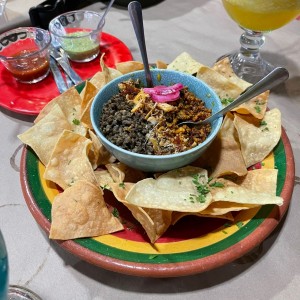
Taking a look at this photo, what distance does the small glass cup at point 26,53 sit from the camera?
1.49 metres

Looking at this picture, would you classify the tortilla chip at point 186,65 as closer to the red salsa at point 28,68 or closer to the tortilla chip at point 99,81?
the tortilla chip at point 99,81

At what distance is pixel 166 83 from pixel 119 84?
0.52ft

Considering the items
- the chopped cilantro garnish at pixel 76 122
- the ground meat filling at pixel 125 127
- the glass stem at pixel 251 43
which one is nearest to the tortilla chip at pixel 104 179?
the ground meat filling at pixel 125 127

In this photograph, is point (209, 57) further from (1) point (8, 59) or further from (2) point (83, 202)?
(2) point (83, 202)

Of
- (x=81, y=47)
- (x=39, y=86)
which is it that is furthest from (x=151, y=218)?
(x=81, y=47)

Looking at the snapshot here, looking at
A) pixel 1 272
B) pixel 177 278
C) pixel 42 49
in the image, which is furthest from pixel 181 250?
pixel 42 49

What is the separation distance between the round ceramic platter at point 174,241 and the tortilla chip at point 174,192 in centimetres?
7

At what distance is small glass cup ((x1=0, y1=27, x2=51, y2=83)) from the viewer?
4.87 feet

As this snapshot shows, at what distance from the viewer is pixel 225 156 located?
108 centimetres

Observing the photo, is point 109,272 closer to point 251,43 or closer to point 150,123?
point 150,123

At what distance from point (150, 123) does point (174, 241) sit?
336mm

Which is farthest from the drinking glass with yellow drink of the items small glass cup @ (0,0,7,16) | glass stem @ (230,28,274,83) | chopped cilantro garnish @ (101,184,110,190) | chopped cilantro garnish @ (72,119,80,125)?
small glass cup @ (0,0,7,16)

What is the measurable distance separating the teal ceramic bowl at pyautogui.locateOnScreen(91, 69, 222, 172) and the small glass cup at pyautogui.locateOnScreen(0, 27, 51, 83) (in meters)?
0.51

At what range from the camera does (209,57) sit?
5.70ft
